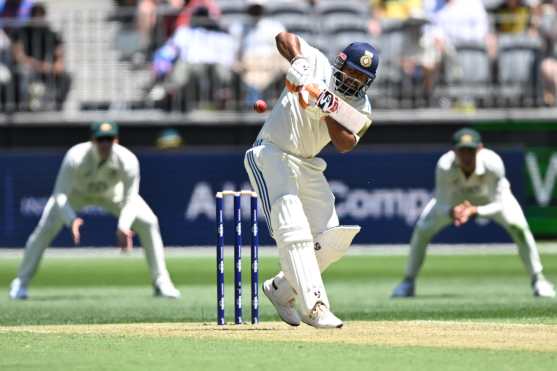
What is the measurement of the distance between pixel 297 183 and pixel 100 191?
5.85m

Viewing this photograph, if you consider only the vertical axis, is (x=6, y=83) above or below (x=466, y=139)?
below

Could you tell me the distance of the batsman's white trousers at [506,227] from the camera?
14.5m

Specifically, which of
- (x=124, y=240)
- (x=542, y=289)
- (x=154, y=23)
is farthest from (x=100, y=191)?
(x=154, y=23)

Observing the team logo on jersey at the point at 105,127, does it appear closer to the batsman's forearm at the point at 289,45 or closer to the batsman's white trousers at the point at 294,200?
the batsman's white trousers at the point at 294,200

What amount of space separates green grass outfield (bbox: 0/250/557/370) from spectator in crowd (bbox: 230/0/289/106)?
3.12 metres

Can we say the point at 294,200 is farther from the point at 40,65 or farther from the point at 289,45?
the point at 40,65

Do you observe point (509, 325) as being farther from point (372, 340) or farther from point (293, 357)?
point (293, 357)

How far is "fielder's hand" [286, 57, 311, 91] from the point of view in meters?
8.99

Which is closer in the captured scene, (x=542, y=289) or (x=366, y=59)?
(x=366, y=59)

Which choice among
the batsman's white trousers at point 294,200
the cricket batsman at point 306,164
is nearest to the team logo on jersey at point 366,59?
the cricket batsman at point 306,164

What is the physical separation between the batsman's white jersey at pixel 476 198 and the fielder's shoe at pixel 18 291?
3859 mm

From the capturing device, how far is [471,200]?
15.0m

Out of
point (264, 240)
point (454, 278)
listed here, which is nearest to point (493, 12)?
point (264, 240)

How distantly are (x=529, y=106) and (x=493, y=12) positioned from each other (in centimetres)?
179
